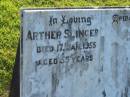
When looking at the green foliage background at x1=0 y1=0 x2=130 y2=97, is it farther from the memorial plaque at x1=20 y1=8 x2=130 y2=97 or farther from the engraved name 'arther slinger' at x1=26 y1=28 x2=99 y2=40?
the engraved name 'arther slinger' at x1=26 y1=28 x2=99 y2=40

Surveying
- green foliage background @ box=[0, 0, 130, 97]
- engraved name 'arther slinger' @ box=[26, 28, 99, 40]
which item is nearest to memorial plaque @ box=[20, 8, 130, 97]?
engraved name 'arther slinger' @ box=[26, 28, 99, 40]

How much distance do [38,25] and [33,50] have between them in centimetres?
27

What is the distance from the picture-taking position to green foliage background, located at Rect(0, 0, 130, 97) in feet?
23.0

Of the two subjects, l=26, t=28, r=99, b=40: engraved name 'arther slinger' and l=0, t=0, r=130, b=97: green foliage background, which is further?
l=0, t=0, r=130, b=97: green foliage background

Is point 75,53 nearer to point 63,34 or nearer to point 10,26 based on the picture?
point 63,34

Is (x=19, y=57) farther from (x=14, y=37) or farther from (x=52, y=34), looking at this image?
(x=14, y=37)

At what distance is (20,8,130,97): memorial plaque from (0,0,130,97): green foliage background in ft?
3.55

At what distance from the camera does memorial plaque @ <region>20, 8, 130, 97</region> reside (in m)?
5.69

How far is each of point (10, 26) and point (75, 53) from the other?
2.14 meters

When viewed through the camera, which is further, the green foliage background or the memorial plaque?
the green foliage background

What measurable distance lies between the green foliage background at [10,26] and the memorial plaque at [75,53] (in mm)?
1083

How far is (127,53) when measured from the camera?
20.6 feet

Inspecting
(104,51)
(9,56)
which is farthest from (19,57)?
(9,56)

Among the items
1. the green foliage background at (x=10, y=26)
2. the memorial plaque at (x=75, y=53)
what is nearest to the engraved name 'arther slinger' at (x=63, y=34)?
the memorial plaque at (x=75, y=53)
